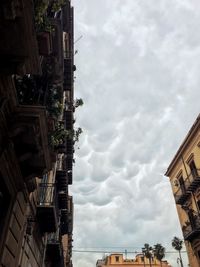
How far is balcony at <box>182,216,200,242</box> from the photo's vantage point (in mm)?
22964

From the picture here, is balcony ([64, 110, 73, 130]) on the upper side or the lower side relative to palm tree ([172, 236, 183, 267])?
lower

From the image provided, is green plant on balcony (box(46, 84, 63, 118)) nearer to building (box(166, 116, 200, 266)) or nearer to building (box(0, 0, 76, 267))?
building (box(0, 0, 76, 267))

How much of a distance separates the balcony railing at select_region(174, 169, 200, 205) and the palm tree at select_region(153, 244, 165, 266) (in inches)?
1157

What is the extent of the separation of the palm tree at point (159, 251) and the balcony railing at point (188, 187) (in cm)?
2938

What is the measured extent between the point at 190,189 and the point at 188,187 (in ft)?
0.77

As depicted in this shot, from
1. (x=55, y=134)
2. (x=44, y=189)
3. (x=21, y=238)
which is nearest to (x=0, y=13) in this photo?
(x=55, y=134)

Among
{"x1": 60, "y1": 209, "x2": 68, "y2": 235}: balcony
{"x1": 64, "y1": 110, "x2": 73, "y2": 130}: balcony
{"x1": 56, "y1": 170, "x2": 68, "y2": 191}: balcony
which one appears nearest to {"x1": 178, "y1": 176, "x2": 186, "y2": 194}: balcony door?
{"x1": 60, "y1": 209, "x2": 68, "y2": 235}: balcony

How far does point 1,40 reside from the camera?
16.1 ft

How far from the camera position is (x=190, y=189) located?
24.7 m

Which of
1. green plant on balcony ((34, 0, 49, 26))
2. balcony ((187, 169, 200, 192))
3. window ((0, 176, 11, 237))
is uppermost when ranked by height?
balcony ((187, 169, 200, 192))

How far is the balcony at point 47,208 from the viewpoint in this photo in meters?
10.7

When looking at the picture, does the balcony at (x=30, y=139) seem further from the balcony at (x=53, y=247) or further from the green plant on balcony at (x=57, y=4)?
the balcony at (x=53, y=247)

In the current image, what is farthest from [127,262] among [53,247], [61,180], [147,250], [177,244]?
[61,180]

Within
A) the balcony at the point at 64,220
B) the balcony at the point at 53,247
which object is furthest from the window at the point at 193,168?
the balcony at the point at 53,247
